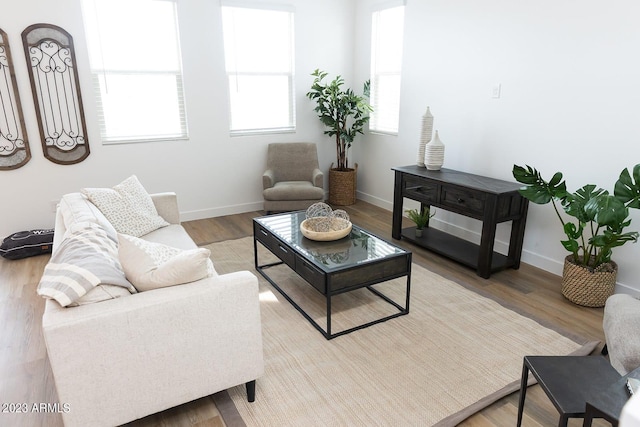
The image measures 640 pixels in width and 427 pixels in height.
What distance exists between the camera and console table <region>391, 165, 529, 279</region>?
3312 millimetres

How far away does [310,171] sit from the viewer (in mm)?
5152

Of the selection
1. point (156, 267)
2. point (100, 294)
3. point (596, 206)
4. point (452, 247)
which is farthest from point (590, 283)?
point (100, 294)

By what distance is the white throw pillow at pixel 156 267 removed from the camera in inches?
70.2

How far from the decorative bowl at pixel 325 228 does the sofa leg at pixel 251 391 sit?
1106 millimetres

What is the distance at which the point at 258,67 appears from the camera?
4883mm

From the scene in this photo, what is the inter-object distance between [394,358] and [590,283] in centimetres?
153


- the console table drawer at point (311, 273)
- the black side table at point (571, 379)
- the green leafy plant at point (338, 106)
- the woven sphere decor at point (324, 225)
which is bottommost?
the console table drawer at point (311, 273)

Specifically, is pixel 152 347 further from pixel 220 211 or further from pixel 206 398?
pixel 220 211

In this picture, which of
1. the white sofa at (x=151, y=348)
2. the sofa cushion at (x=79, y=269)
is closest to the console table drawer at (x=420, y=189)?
the white sofa at (x=151, y=348)

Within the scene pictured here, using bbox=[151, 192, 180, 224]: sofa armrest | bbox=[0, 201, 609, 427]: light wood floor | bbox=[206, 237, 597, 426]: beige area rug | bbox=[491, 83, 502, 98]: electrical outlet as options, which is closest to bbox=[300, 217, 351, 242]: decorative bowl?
bbox=[206, 237, 597, 426]: beige area rug

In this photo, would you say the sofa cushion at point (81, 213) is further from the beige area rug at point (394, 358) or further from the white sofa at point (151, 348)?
the beige area rug at point (394, 358)

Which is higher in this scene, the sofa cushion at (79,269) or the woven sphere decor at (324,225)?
the sofa cushion at (79,269)

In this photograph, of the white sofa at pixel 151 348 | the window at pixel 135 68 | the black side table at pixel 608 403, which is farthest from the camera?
the window at pixel 135 68

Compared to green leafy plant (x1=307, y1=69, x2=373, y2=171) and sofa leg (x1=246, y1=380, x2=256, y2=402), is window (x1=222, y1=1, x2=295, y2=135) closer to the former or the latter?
green leafy plant (x1=307, y1=69, x2=373, y2=171)
